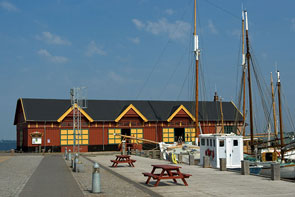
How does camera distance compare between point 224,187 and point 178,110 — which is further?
point 178,110

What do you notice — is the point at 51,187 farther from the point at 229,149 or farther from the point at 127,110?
the point at 127,110

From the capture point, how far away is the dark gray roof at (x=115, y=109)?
175ft

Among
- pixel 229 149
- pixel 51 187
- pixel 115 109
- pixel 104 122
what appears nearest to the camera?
pixel 51 187

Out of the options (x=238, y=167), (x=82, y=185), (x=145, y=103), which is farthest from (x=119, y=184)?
(x=145, y=103)

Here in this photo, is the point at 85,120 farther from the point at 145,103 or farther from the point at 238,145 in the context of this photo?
the point at 238,145

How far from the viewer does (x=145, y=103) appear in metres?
62.9

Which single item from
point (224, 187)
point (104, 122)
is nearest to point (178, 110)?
point (104, 122)

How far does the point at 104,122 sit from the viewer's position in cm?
5522

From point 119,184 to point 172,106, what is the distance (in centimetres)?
4658

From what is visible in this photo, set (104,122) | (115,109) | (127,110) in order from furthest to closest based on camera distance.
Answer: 1. (115,109)
2. (127,110)
3. (104,122)

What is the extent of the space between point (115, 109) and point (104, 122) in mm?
4003

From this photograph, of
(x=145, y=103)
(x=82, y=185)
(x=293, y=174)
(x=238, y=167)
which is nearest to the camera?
(x=82, y=185)

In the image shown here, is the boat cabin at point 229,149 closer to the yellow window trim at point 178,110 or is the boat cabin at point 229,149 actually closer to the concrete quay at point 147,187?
the concrete quay at point 147,187

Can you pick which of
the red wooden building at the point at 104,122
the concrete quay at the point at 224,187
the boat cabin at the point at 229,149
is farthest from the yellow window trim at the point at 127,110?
the concrete quay at the point at 224,187
